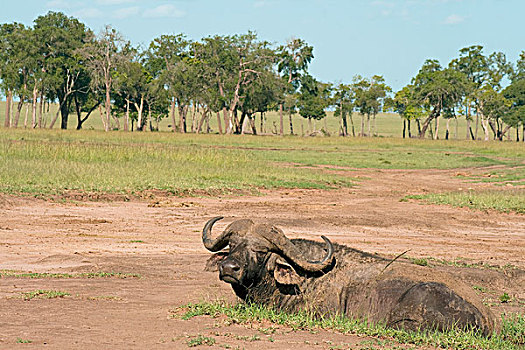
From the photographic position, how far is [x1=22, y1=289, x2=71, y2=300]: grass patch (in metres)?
7.43

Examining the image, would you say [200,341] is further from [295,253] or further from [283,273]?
[295,253]

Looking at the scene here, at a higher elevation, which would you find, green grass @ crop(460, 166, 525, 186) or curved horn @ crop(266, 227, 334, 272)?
curved horn @ crop(266, 227, 334, 272)

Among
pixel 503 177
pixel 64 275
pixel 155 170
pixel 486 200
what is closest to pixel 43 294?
pixel 64 275

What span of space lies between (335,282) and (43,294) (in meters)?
3.20

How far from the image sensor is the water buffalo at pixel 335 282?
6250mm

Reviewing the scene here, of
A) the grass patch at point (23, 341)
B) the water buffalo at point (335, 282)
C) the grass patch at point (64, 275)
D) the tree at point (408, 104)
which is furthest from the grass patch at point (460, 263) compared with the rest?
the tree at point (408, 104)

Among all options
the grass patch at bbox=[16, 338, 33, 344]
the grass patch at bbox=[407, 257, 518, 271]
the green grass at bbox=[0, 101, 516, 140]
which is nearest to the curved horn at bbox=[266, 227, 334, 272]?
the grass patch at bbox=[16, 338, 33, 344]

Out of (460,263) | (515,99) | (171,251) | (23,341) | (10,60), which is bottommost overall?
(460,263)

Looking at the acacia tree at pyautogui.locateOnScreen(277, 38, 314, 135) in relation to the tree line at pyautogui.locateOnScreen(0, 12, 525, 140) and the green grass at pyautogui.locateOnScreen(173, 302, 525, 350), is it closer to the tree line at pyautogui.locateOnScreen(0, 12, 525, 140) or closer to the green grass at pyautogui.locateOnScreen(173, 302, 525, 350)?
the tree line at pyautogui.locateOnScreen(0, 12, 525, 140)

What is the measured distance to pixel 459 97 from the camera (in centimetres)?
8788

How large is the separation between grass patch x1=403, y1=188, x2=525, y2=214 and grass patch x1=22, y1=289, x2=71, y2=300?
12559 mm

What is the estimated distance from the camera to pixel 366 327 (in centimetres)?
634

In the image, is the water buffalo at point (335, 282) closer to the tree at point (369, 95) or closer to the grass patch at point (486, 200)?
the grass patch at point (486, 200)

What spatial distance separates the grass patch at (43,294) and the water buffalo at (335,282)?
6.53ft
